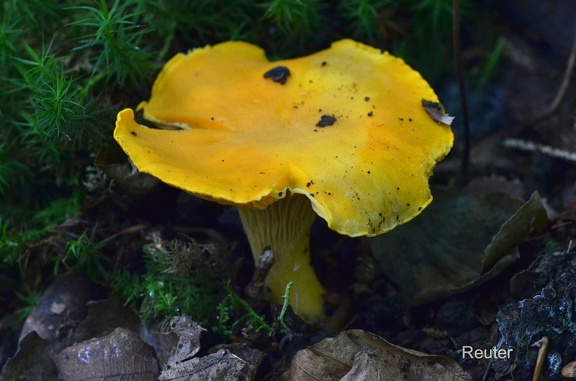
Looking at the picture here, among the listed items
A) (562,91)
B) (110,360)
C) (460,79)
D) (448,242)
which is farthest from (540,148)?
(110,360)

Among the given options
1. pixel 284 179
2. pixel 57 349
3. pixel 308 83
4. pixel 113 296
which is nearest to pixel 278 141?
pixel 284 179

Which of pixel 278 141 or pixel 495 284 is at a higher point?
pixel 278 141

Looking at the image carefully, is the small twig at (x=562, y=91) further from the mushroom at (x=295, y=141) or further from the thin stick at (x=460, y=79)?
the mushroom at (x=295, y=141)

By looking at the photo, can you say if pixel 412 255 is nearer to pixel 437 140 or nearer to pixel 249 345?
pixel 437 140

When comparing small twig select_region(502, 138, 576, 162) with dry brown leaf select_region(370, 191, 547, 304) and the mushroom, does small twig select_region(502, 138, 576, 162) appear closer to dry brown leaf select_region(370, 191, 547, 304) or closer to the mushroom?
dry brown leaf select_region(370, 191, 547, 304)

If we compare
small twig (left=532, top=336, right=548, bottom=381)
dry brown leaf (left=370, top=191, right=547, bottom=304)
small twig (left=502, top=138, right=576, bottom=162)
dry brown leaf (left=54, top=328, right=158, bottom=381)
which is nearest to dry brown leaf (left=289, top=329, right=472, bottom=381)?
small twig (left=532, top=336, right=548, bottom=381)

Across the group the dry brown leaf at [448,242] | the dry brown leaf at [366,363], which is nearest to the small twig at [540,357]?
the dry brown leaf at [366,363]
